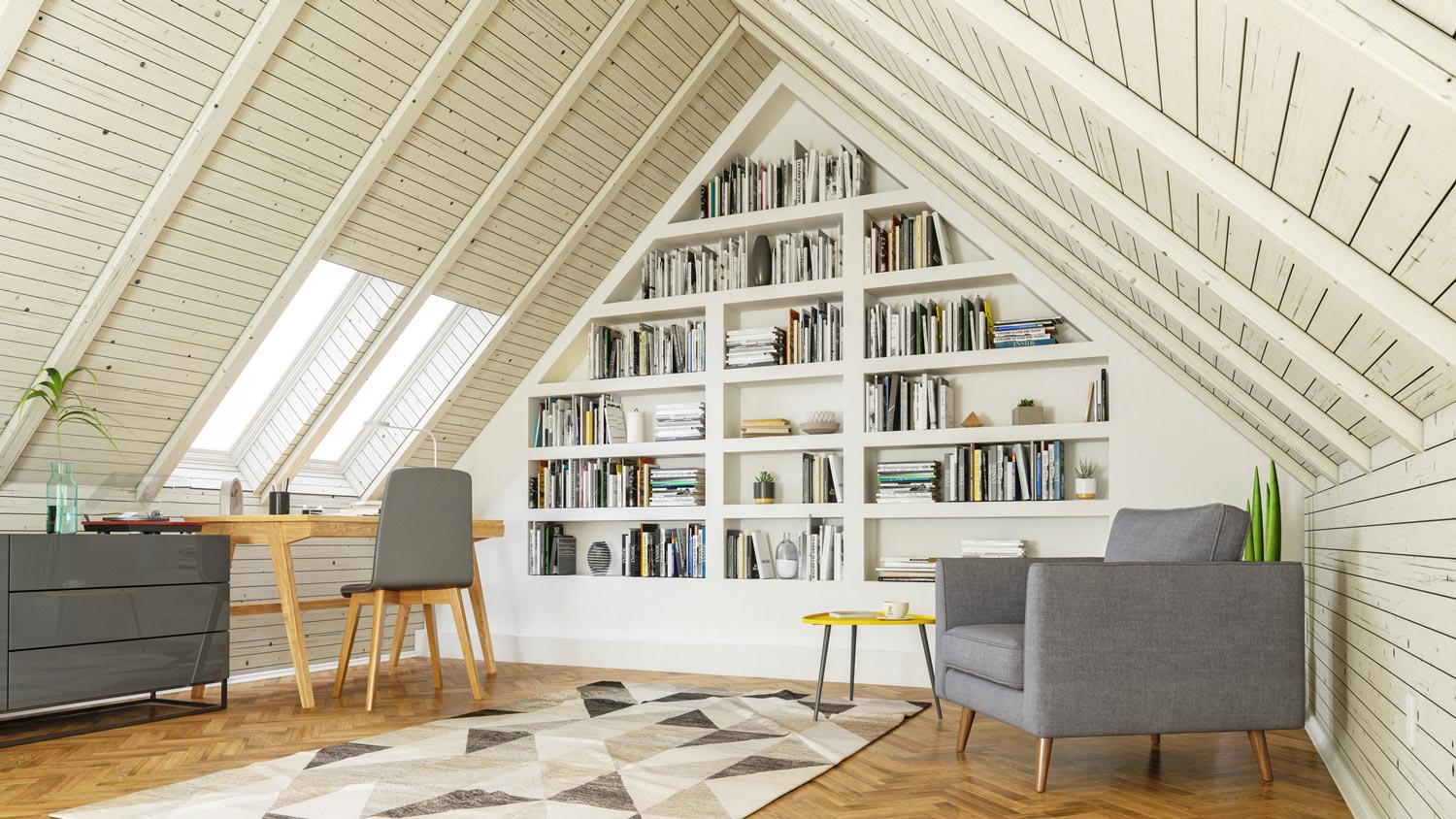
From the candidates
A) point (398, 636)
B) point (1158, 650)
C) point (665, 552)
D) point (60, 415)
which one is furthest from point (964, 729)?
point (60, 415)

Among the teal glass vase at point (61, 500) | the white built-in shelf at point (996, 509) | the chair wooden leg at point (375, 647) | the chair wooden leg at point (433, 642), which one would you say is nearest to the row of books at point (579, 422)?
the chair wooden leg at point (433, 642)

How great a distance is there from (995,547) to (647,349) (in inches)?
82.2

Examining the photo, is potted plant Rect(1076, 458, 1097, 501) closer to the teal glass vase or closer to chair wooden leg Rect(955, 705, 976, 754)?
chair wooden leg Rect(955, 705, 976, 754)

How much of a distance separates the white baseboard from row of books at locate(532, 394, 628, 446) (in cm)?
349

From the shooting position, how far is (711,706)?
4.13 metres

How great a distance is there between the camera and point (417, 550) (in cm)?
430

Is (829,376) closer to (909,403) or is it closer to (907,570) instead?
(909,403)

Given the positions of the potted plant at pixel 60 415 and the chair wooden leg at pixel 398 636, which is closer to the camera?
the potted plant at pixel 60 415

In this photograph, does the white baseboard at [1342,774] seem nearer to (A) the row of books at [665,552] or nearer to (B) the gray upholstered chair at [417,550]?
(A) the row of books at [665,552]

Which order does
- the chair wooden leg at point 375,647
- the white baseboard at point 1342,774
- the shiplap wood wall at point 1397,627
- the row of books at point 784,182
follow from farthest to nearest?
the row of books at point 784,182, the chair wooden leg at point 375,647, the white baseboard at point 1342,774, the shiplap wood wall at point 1397,627

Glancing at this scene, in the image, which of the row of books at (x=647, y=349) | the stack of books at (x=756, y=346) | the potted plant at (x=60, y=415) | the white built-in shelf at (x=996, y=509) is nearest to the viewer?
the potted plant at (x=60, y=415)

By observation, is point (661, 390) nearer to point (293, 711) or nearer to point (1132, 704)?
point (293, 711)

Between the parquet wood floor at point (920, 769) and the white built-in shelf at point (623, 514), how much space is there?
61.4 inches

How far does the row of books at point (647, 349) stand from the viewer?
5.62 m
